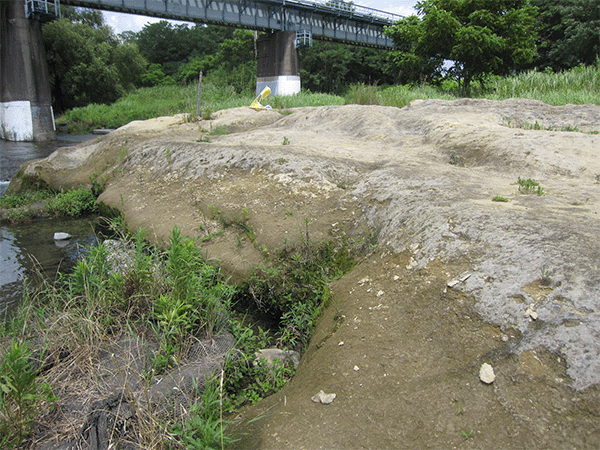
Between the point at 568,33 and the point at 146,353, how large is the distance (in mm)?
32907

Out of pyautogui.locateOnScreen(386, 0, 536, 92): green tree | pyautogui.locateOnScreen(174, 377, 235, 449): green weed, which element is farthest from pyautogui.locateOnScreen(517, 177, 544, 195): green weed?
pyautogui.locateOnScreen(386, 0, 536, 92): green tree

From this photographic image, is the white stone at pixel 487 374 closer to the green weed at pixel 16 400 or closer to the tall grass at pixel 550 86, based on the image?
the green weed at pixel 16 400

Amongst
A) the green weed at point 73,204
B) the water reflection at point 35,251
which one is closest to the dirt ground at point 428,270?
the water reflection at point 35,251

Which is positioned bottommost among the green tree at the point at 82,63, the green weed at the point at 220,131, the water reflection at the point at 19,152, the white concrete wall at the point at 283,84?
the water reflection at the point at 19,152

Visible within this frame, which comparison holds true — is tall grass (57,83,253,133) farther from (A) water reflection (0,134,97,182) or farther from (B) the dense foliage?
(A) water reflection (0,134,97,182)

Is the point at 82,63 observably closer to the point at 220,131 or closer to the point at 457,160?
the point at 220,131

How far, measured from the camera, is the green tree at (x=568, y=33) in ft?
86.2

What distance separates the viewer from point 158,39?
6169 centimetres

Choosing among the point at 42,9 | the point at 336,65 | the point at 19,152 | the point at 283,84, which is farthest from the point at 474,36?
the point at 336,65

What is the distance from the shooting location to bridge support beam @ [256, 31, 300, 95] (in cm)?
3034

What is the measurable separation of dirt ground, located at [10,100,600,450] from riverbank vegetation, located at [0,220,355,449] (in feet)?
1.09

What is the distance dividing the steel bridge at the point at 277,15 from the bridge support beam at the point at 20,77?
2512mm

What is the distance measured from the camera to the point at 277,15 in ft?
97.3

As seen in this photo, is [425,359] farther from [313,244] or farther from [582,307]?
[313,244]
